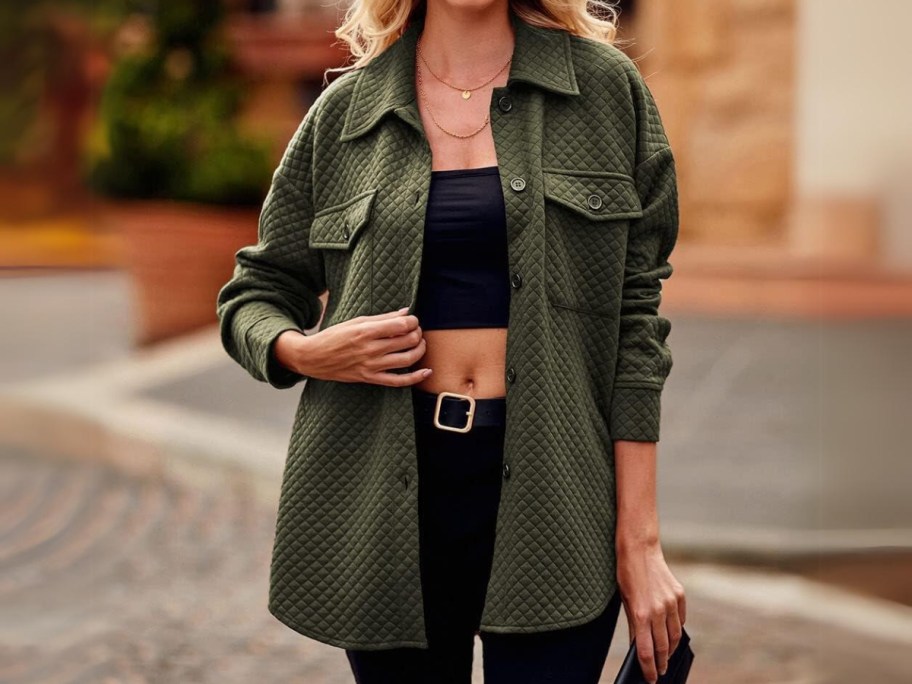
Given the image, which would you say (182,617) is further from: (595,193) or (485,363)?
(595,193)

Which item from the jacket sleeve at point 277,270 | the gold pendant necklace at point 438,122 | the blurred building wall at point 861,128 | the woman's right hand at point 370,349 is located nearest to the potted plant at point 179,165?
the blurred building wall at point 861,128

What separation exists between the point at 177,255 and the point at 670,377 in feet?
15.1

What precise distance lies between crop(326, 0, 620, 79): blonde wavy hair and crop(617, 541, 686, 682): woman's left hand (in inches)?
33.4

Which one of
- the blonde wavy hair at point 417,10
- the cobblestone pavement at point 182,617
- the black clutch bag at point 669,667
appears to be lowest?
the cobblestone pavement at point 182,617

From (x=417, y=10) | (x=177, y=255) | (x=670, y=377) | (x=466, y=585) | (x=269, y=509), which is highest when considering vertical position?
(x=417, y=10)

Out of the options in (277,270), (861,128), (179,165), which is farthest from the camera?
(179,165)

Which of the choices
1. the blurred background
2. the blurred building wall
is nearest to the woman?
the blurred background

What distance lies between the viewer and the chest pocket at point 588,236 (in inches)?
94.3

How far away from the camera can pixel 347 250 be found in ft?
8.21

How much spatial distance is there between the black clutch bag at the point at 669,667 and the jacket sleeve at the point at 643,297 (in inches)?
13.3

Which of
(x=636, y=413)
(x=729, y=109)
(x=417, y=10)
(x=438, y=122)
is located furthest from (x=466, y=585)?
(x=729, y=109)

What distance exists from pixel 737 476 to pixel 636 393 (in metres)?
5.39

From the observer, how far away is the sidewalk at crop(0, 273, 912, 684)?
5527 mm

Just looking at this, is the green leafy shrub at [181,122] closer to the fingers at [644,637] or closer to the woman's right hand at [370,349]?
the woman's right hand at [370,349]
